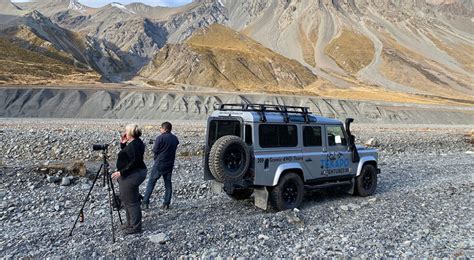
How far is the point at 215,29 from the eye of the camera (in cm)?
16338

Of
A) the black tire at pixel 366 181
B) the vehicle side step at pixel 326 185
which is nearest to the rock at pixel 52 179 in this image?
the vehicle side step at pixel 326 185

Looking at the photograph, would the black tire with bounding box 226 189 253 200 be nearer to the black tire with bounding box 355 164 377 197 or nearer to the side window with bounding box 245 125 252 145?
the side window with bounding box 245 125 252 145

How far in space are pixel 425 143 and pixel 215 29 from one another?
5495 inches

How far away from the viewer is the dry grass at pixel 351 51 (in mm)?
163375

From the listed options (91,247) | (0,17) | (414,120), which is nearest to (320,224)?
(91,247)

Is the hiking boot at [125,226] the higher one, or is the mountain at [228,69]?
the mountain at [228,69]

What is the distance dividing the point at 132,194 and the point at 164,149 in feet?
7.71

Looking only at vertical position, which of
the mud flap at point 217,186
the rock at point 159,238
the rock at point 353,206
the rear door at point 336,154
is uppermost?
the rear door at point 336,154

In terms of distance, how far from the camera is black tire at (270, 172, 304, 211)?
1027cm

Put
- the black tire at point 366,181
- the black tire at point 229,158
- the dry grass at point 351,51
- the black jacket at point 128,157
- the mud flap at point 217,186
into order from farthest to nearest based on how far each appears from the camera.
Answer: the dry grass at point 351,51 → the black tire at point 366,181 → the mud flap at point 217,186 → the black tire at point 229,158 → the black jacket at point 128,157

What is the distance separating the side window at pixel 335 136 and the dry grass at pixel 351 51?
501ft

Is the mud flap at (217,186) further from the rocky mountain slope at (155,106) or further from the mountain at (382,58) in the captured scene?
the mountain at (382,58)

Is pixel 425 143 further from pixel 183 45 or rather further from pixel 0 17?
pixel 0 17

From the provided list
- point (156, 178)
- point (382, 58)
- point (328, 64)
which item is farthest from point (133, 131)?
point (382, 58)
